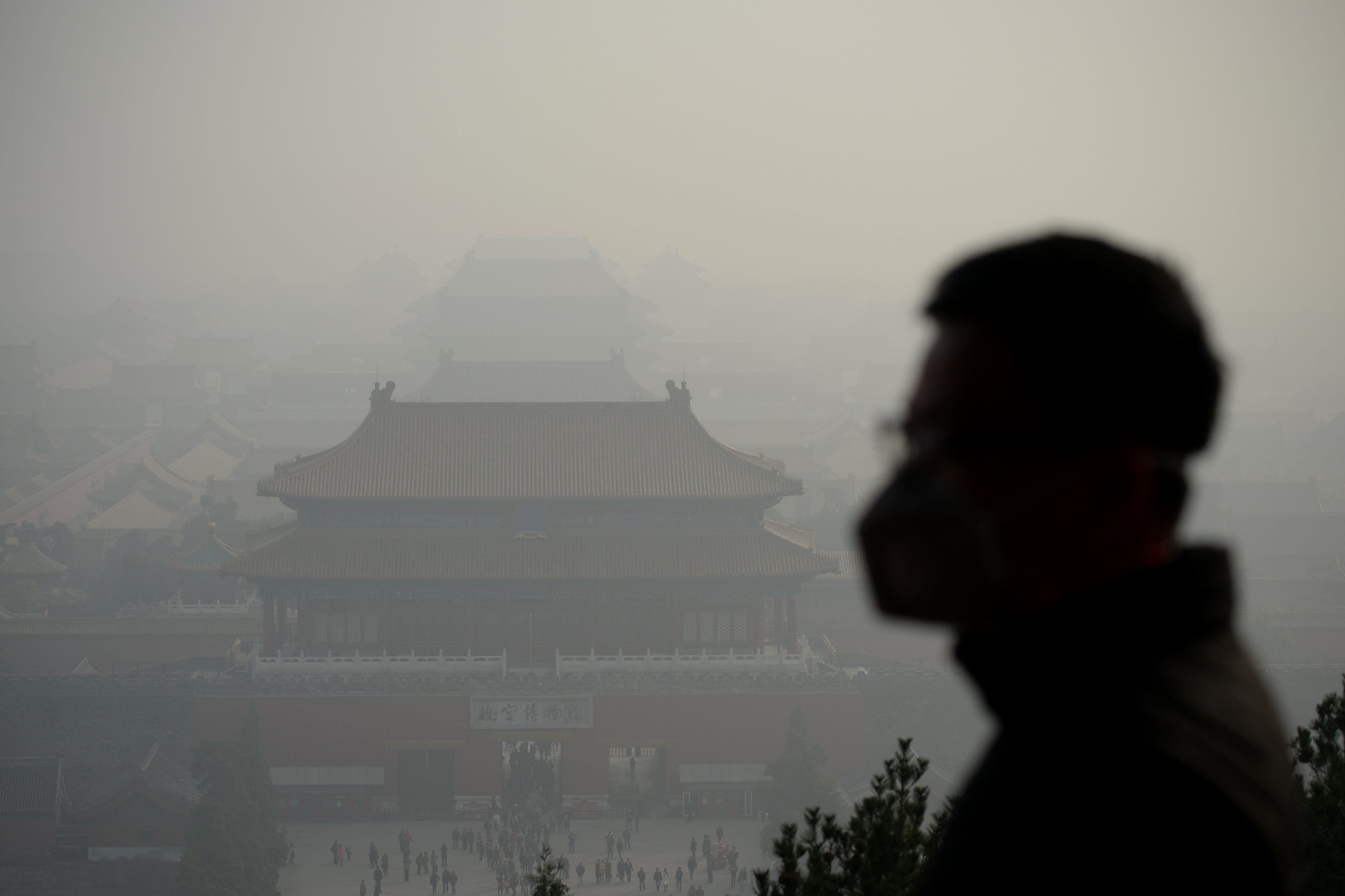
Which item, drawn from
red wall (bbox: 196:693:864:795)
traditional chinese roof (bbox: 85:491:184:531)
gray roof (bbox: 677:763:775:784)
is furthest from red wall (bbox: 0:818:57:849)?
traditional chinese roof (bbox: 85:491:184:531)

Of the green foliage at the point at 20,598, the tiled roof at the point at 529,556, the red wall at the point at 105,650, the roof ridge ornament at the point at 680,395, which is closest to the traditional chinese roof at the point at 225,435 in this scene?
the green foliage at the point at 20,598

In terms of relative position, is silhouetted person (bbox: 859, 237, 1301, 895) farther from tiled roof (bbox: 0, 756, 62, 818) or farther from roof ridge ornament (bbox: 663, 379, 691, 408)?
roof ridge ornament (bbox: 663, 379, 691, 408)

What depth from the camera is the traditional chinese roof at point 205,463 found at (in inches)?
2212

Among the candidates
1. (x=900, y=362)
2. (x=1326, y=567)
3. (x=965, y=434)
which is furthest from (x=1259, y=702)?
(x=900, y=362)

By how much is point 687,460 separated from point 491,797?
8.43m

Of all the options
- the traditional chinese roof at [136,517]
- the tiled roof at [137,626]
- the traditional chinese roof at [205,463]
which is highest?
the traditional chinese roof at [205,463]

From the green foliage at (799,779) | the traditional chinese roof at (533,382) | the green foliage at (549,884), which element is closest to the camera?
the green foliage at (549,884)

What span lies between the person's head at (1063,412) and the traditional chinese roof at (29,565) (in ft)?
147

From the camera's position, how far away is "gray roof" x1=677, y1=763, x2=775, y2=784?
26.1 metres

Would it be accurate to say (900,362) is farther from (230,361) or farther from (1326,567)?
(1326,567)

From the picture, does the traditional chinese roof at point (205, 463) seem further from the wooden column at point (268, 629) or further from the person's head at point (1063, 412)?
the person's head at point (1063, 412)

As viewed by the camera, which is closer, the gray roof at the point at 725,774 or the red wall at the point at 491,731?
the red wall at the point at 491,731

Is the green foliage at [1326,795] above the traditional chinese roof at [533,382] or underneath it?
underneath

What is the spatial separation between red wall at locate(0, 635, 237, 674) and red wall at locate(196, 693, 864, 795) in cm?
518
